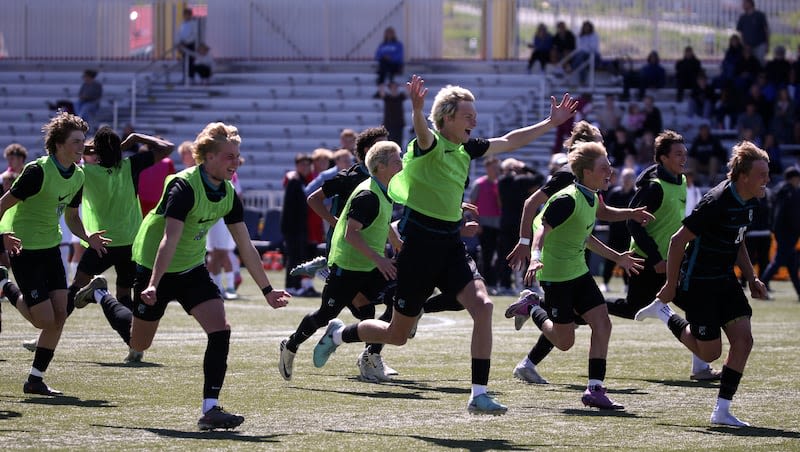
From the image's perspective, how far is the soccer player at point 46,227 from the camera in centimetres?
944

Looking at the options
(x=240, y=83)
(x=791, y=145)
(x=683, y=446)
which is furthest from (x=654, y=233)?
(x=240, y=83)

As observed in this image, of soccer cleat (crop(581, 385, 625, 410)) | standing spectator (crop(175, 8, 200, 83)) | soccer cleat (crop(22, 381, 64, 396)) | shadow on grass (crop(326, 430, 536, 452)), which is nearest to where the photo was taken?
shadow on grass (crop(326, 430, 536, 452))

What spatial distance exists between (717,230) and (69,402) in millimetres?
4240

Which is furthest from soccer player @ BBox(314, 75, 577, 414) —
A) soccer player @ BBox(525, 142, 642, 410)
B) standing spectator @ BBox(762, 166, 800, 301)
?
standing spectator @ BBox(762, 166, 800, 301)

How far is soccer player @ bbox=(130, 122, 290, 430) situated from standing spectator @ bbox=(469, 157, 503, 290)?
44.9 ft

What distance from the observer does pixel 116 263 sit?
1161 centimetres

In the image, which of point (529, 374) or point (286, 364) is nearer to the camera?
point (286, 364)

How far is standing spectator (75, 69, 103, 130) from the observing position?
98.3ft

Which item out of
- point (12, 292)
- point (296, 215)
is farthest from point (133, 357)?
point (296, 215)

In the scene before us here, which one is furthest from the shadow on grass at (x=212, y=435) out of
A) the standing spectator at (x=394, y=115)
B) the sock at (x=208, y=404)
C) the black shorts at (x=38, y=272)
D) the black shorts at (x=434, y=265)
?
the standing spectator at (x=394, y=115)

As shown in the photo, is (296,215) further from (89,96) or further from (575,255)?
(575,255)

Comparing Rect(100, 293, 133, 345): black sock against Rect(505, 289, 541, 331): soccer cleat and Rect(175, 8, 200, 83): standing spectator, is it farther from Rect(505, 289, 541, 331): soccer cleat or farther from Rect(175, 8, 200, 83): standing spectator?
Rect(175, 8, 200, 83): standing spectator

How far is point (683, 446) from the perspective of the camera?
7.63 m

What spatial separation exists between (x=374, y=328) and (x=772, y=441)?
2678 millimetres
